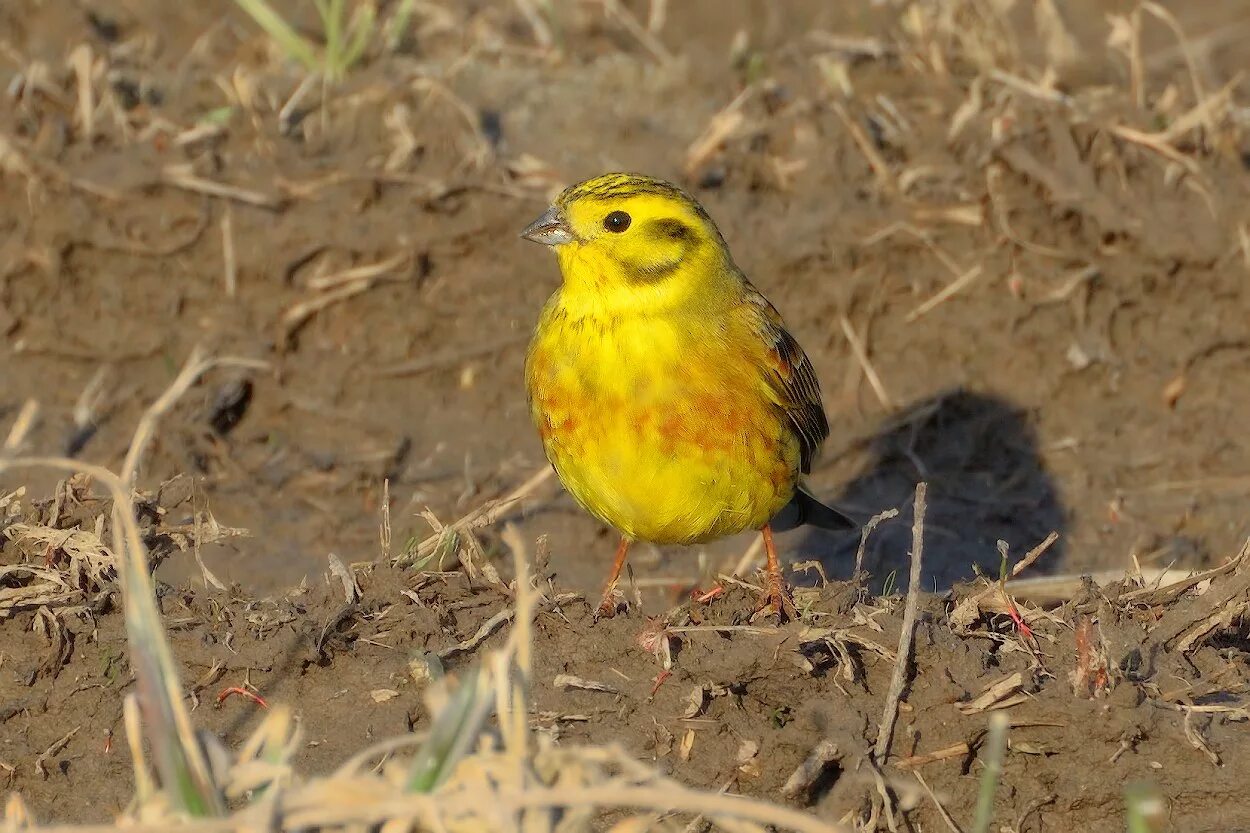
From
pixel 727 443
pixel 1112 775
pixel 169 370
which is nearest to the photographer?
pixel 1112 775

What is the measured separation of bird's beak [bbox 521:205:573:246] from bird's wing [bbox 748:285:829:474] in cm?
66

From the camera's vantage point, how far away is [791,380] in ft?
17.1

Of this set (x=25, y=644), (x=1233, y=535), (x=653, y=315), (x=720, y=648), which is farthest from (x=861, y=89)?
(x=25, y=644)

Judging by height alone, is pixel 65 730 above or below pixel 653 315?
below

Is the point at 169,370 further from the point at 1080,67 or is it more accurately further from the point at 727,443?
the point at 1080,67

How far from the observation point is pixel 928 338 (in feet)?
24.0

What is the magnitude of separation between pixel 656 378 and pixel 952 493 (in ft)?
8.83

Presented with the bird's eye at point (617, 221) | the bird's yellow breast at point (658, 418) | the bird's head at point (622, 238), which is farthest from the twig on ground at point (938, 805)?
the bird's eye at point (617, 221)

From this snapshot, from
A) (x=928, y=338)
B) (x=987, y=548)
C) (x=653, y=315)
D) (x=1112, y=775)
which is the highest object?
(x=653, y=315)

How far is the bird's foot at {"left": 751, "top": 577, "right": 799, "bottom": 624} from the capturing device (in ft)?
14.5

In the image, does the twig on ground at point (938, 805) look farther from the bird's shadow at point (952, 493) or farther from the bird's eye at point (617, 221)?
the bird's shadow at point (952, 493)

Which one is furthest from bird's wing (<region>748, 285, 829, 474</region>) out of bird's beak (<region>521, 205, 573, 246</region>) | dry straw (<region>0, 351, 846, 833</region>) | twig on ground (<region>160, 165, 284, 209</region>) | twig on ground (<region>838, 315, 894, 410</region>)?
twig on ground (<region>160, 165, 284, 209</region>)

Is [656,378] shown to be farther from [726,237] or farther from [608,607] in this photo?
[726,237]

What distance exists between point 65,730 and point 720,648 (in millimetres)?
1613
